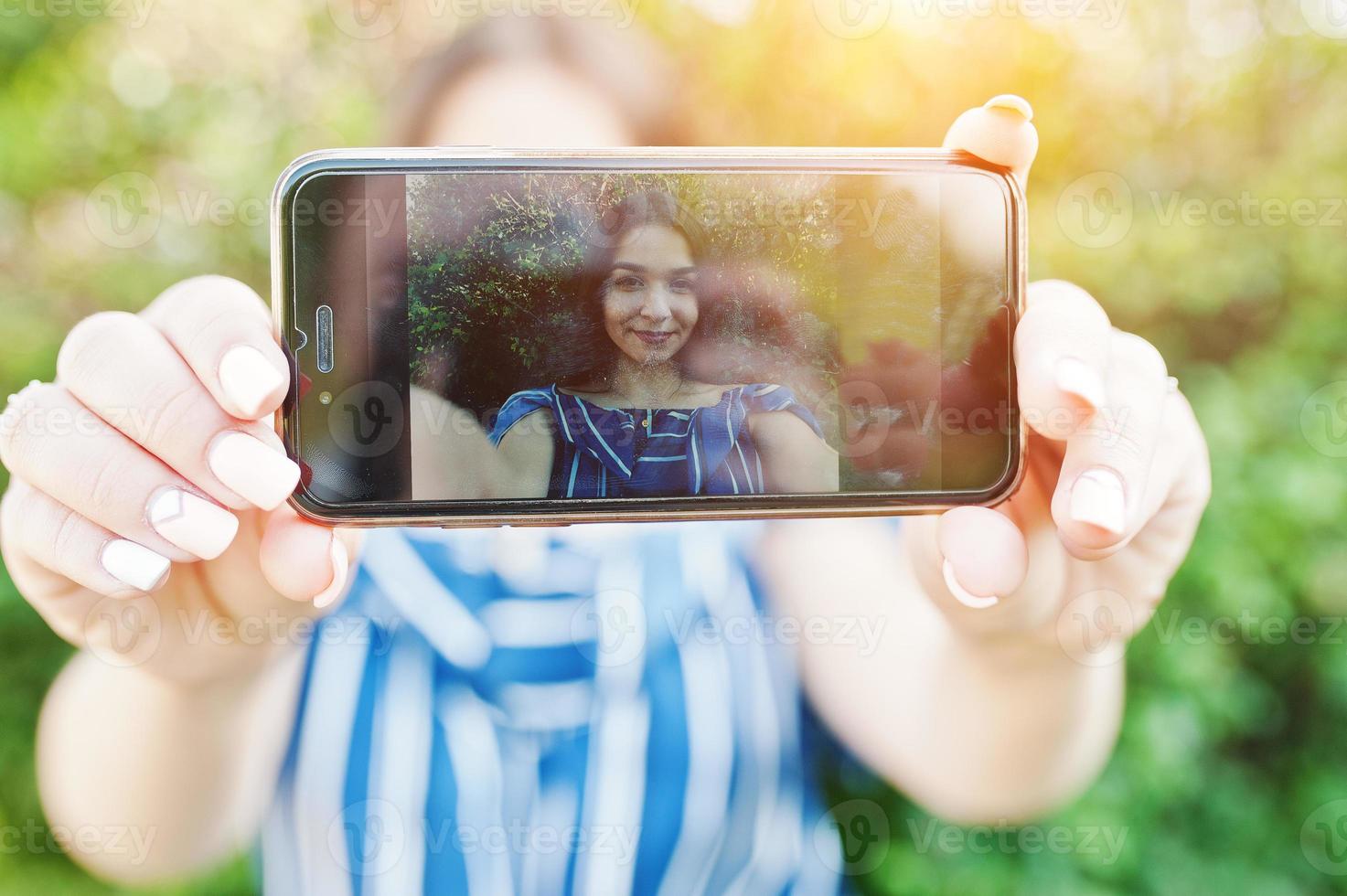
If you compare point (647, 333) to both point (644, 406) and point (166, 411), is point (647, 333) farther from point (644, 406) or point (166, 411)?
point (166, 411)

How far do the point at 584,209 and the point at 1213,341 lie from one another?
1.32 m

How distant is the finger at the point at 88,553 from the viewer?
641mm

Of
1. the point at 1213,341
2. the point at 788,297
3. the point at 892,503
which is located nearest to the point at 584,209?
the point at 788,297

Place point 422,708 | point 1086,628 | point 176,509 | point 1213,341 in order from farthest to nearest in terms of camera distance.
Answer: point 1213,341, point 422,708, point 1086,628, point 176,509

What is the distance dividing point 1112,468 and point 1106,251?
910 mm

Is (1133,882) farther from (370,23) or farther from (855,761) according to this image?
(370,23)

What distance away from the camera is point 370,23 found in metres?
1.49
